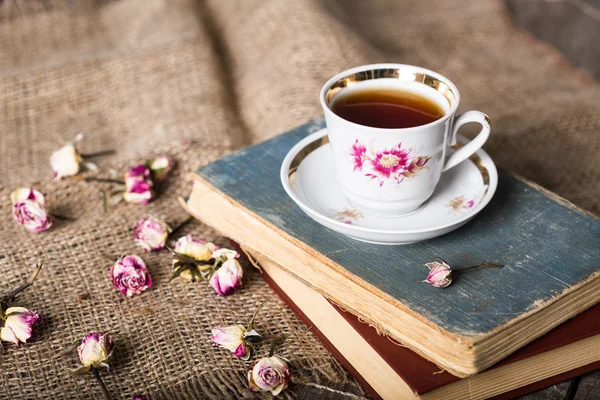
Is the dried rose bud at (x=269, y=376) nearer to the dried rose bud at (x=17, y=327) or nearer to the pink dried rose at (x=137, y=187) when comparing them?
the dried rose bud at (x=17, y=327)

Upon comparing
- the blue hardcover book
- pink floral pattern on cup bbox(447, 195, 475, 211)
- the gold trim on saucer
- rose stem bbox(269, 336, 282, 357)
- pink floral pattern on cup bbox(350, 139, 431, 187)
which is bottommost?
rose stem bbox(269, 336, 282, 357)

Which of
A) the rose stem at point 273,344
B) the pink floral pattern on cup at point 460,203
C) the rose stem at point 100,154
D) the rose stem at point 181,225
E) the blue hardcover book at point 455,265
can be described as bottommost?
the rose stem at point 100,154

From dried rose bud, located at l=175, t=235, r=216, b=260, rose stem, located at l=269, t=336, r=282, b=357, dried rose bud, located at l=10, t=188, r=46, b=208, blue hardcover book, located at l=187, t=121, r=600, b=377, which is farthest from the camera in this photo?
dried rose bud, located at l=10, t=188, r=46, b=208

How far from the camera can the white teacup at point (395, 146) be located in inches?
24.8

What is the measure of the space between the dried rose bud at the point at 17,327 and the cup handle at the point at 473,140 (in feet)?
1.68

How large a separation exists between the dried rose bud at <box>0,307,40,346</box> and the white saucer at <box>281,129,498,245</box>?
0.33m

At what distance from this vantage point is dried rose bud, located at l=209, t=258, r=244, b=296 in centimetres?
75

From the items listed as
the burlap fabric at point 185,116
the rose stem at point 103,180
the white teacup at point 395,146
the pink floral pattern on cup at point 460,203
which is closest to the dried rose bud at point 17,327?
the burlap fabric at point 185,116

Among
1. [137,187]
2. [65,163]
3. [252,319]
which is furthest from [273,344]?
[65,163]

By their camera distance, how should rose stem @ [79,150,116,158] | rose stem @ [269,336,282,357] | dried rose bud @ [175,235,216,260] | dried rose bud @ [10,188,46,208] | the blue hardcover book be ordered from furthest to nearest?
rose stem @ [79,150,116,158]
dried rose bud @ [10,188,46,208]
dried rose bud @ [175,235,216,260]
rose stem @ [269,336,282,357]
the blue hardcover book

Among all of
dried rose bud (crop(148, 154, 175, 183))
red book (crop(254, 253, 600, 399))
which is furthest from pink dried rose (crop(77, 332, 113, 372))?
dried rose bud (crop(148, 154, 175, 183))

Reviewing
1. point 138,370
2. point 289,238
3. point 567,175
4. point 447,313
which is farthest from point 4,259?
point 567,175

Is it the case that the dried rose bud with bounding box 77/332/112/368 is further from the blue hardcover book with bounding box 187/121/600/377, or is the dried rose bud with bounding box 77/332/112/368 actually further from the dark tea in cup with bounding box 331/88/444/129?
the dark tea in cup with bounding box 331/88/444/129

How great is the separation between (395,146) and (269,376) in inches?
10.7
